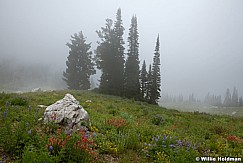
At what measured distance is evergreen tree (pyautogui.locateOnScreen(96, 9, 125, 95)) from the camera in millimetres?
40719

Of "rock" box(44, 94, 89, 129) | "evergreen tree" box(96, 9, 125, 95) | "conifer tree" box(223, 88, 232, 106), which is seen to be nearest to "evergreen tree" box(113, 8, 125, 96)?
"evergreen tree" box(96, 9, 125, 95)

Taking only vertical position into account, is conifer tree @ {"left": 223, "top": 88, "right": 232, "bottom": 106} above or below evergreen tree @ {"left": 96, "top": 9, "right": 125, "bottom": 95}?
below

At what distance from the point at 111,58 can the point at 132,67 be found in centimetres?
532

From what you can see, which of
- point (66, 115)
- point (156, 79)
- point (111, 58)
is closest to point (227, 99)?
point (156, 79)

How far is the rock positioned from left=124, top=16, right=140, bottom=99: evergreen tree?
32.5m

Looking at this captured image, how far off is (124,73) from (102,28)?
1184 centimetres

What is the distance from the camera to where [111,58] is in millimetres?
41625

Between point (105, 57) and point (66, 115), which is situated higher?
point (105, 57)

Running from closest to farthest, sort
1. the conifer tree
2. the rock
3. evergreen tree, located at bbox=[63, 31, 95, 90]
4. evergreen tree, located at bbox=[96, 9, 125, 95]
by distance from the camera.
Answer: the rock, evergreen tree, located at bbox=[96, 9, 125, 95], evergreen tree, located at bbox=[63, 31, 95, 90], the conifer tree

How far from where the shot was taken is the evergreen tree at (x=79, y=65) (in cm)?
4725

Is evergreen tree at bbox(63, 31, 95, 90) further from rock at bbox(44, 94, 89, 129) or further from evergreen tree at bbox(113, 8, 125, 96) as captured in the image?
rock at bbox(44, 94, 89, 129)

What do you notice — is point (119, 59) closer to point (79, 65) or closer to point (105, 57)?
point (105, 57)

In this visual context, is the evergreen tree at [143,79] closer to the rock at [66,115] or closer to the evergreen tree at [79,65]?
the evergreen tree at [79,65]

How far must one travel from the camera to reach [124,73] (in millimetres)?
43125
